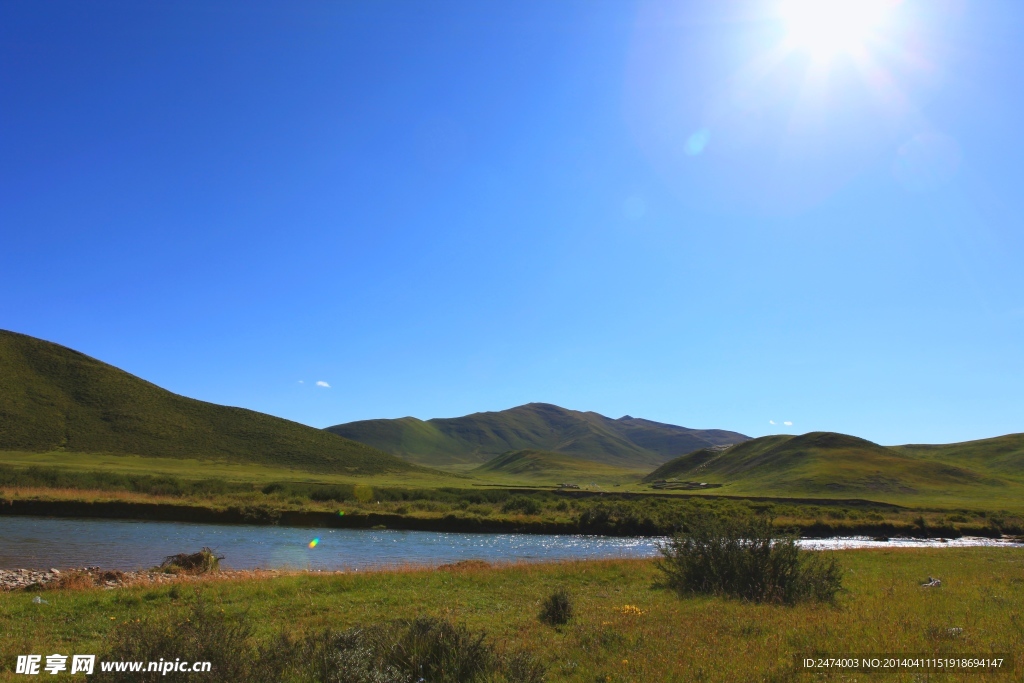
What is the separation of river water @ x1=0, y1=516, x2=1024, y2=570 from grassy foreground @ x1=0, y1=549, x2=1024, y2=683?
26.5 ft

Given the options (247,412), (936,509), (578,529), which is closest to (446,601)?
(578,529)

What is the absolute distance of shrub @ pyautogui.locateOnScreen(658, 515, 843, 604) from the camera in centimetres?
1508

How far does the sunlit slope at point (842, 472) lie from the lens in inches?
3644

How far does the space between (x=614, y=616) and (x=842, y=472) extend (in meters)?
110

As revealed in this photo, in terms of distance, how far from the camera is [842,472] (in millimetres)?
103875

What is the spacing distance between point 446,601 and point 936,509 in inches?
3022

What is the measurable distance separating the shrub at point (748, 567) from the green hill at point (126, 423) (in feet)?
333

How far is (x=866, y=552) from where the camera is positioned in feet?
101

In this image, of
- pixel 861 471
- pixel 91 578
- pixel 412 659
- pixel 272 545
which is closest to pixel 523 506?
pixel 272 545

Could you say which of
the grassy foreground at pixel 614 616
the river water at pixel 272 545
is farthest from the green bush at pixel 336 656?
the river water at pixel 272 545

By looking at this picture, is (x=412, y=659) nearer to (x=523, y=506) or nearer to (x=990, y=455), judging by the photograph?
(x=523, y=506)

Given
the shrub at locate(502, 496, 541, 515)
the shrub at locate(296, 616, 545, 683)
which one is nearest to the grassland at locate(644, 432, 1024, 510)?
the shrub at locate(502, 496, 541, 515)

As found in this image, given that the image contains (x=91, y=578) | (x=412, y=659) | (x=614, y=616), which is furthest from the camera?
(x=91, y=578)

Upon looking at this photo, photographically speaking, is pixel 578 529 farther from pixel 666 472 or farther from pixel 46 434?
pixel 666 472
